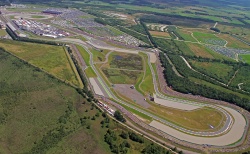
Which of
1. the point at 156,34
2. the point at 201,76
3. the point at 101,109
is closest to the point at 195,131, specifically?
the point at 101,109

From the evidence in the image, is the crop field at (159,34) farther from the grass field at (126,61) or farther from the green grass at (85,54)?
the green grass at (85,54)

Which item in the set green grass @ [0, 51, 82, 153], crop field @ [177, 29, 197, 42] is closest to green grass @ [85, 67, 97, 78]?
green grass @ [0, 51, 82, 153]

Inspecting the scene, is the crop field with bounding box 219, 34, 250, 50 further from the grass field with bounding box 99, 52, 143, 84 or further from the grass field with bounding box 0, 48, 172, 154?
the grass field with bounding box 0, 48, 172, 154

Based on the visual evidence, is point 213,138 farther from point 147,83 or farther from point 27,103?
point 27,103

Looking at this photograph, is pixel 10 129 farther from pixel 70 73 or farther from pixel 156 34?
pixel 156 34

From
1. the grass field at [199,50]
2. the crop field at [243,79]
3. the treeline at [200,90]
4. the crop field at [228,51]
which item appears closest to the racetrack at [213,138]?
the treeline at [200,90]

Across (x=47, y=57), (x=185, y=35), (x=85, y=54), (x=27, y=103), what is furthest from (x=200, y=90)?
(x=185, y=35)

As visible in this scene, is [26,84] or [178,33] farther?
[178,33]
